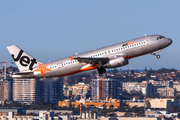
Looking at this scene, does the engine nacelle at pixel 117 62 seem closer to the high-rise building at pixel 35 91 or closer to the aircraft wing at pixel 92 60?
the aircraft wing at pixel 92 60

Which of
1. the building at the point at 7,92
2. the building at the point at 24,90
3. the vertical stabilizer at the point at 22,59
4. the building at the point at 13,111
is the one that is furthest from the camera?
the building at the point at 13,111

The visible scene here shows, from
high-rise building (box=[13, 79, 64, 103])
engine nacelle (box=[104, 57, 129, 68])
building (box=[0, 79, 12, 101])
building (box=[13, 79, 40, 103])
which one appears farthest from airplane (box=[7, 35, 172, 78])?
building (box=[0, 79, 12, 101])

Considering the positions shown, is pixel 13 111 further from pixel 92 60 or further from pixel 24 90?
pixel 92 60

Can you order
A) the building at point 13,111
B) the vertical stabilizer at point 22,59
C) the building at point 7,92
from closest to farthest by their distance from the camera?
the vertical stabilizer at point 22,59 < the building at point 7,92 < the building at point 13,111

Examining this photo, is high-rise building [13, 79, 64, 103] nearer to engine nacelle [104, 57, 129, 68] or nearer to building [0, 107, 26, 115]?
building [0, 107, 26, 115]

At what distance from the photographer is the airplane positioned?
7562 cm

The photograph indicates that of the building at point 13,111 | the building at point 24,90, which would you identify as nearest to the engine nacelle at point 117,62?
the building at point 24,90

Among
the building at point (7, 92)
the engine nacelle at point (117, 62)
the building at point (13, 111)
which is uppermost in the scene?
the engine nacelle at point (117, 62)

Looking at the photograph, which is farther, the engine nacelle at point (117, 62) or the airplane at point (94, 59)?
the airplane at point (94, 59)

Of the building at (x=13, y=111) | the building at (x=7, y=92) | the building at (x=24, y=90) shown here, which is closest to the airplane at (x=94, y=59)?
the building at (x=24, y=90)

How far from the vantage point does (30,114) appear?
568 ft

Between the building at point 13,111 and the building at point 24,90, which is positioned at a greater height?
the building at point 24,90

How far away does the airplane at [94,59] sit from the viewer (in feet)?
248

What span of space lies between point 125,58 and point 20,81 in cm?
7245
